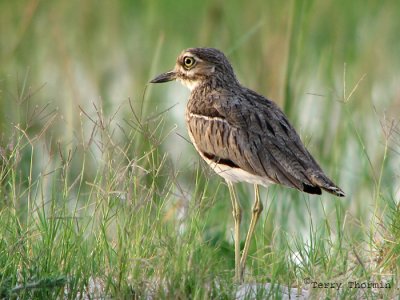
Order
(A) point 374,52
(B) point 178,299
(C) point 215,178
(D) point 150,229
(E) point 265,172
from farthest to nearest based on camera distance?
(A) point 374,52
(C) point 215,178
(E) point 265,172
(D) point 150,229
(B) point 178,299

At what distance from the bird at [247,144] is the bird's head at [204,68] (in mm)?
45

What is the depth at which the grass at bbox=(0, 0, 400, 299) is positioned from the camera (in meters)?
5.06

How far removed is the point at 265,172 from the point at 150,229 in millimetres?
861

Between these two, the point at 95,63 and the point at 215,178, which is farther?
the point at 95,63

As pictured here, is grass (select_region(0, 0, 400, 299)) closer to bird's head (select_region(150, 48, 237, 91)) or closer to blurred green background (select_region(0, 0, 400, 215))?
blurred green background (select_region(0, 0, 400, 215))

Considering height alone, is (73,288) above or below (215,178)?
below

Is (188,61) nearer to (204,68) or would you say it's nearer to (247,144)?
(204,68)

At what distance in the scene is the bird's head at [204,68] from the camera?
6.76m

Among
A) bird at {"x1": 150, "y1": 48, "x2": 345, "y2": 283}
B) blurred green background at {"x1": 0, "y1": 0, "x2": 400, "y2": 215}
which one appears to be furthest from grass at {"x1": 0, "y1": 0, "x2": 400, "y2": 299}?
bird at {"x1": 150, "y1": 48, "x2": 345, "y2": 283}

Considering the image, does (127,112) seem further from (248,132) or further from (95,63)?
(248,132)

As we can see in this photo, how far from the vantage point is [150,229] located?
523 cm

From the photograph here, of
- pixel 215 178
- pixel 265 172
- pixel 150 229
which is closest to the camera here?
pixel 150 229

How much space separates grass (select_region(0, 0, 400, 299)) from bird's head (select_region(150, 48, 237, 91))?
0.39 meters

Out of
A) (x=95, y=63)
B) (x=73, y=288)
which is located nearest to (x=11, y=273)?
(x=73, y=288)
